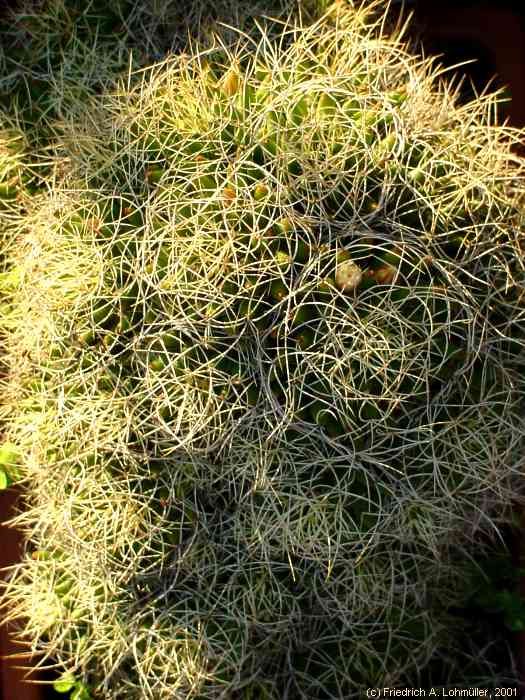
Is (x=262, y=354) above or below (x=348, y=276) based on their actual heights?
below

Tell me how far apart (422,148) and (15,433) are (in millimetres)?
786

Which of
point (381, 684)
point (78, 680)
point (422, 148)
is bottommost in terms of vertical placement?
point (78, 680)

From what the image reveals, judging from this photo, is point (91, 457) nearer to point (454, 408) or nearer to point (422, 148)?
point (454, 408)

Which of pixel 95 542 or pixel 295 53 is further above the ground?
pixel 295 53

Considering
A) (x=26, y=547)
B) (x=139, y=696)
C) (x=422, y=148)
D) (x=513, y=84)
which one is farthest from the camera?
(x=513, y=84)

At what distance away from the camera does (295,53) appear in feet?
3.35

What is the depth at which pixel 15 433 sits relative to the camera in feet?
3.71

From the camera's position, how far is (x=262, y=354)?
0.92 m

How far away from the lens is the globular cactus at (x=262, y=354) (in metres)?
0.91

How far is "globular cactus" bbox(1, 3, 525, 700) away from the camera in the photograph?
0.91m

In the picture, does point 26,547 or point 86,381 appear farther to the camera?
point 26,547

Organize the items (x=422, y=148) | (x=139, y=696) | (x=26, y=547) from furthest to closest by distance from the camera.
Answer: (x=26, y=547) < (x=139, y=696) < (x=422, y=148)

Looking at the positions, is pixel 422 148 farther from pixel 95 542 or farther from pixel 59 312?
pixel 95 542

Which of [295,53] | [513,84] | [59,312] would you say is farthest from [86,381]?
[513,84]
